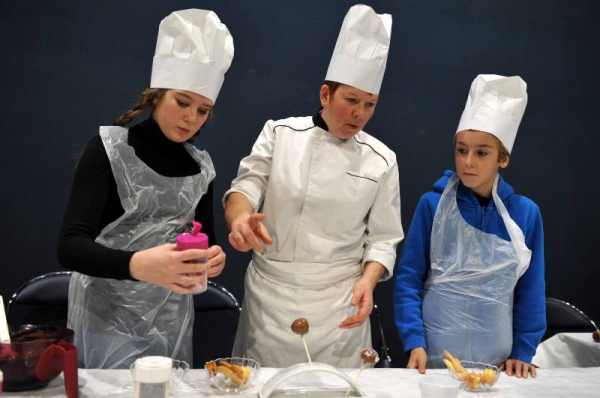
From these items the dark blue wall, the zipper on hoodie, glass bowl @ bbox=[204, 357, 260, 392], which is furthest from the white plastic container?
the dark blue wall

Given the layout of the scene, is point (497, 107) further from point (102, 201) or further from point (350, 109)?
point (102, 201)

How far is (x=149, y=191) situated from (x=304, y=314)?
0.60 metres

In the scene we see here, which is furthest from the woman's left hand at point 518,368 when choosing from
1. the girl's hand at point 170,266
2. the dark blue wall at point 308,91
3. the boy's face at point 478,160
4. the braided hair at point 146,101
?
the braided hair at point 146,101

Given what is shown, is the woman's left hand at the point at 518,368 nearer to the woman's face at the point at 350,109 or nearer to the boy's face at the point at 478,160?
the boy's face at the point at 478,160

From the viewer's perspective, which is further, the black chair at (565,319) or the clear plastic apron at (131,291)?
the black chair at (565,319)

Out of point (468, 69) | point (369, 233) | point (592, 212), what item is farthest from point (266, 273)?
point (592, 212)

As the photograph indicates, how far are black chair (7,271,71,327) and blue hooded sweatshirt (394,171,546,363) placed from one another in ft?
3.90

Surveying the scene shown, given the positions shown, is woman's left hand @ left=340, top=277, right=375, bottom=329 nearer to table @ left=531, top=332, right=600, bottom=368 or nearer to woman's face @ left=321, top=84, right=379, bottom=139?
woman's face @ left=321, top=84, right=379, bottom=139

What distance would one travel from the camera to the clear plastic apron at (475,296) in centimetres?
201

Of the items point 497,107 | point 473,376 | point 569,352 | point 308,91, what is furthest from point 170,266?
point 569,352

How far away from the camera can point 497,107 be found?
2131mm

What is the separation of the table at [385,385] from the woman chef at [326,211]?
0.30m

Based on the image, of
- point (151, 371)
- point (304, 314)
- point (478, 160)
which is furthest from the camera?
point (478, 160)

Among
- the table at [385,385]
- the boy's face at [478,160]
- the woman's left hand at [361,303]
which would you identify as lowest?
the table at [385,385]
